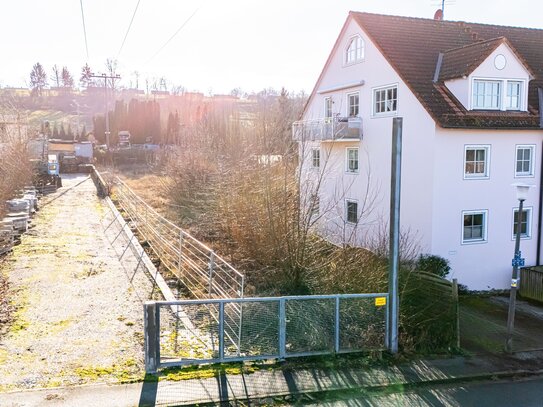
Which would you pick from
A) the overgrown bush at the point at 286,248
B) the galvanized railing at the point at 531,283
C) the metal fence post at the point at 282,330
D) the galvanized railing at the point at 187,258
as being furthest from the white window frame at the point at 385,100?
the metal fence post at the point at 282,330

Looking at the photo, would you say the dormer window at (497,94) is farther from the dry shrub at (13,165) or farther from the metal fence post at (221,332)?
the dry shrub at (13,165)

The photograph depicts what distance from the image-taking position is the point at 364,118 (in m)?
22.3

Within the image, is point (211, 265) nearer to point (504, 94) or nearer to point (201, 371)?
point (201, 371)

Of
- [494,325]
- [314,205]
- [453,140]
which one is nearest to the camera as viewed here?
[314,205]

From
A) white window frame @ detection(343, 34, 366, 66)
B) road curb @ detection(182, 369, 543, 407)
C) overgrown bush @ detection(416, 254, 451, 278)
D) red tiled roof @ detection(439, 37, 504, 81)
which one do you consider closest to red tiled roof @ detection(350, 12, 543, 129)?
red tiled roof @ detection(439, 37, 504, 81)

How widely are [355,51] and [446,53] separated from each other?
3979 millimetres

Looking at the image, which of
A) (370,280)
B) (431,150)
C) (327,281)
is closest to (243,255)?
(327,281)

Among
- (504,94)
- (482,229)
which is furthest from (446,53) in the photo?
(482,229)

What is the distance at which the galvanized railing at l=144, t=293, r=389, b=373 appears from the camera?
810 cm

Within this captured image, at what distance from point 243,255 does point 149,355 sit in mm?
8669

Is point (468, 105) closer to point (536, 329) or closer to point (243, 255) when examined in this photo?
point (536, 329)

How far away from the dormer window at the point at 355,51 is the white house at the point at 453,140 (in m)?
0.41

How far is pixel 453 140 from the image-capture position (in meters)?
18.7

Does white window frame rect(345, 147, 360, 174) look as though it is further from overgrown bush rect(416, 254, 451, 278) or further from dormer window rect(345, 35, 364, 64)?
overgrown bush rect(416, 254, 451, 278)
